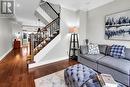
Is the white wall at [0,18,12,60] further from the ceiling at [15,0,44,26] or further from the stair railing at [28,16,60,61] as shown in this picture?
the stair railing at [28,16,60,61]

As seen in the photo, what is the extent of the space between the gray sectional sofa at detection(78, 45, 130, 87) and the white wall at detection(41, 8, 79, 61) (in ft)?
3.75

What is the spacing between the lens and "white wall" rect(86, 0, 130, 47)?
3.71 m

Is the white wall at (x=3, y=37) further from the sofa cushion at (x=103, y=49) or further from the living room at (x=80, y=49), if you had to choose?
the sofa cushion at (x=103, y=49)

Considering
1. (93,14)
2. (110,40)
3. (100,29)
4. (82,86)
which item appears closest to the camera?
(82,86)

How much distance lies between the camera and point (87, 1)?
166 inches

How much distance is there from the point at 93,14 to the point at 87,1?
979 millimetres

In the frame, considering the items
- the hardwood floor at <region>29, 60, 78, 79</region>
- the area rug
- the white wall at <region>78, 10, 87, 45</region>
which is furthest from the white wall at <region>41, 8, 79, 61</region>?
the area rug

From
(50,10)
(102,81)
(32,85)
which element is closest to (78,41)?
(50,10)

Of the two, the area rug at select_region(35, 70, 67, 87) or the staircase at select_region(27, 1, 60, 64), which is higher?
the staircase at select_region(27, 1, 60, 64)

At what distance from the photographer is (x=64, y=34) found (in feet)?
16.5

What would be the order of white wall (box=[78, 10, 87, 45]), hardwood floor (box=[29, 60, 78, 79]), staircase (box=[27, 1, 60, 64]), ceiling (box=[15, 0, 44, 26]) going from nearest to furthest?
hardwood floor (box=[29, 60, 78, 79]), ceiling (box=[15, 0, 44, 26]), staircase (box=[27, 1, 60, 64]), white wall (box=[78, 10, 87, 45])

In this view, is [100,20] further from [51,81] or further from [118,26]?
[51,81]

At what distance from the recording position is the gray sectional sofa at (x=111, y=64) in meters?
2.52

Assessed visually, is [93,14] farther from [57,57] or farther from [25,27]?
[25,27]
